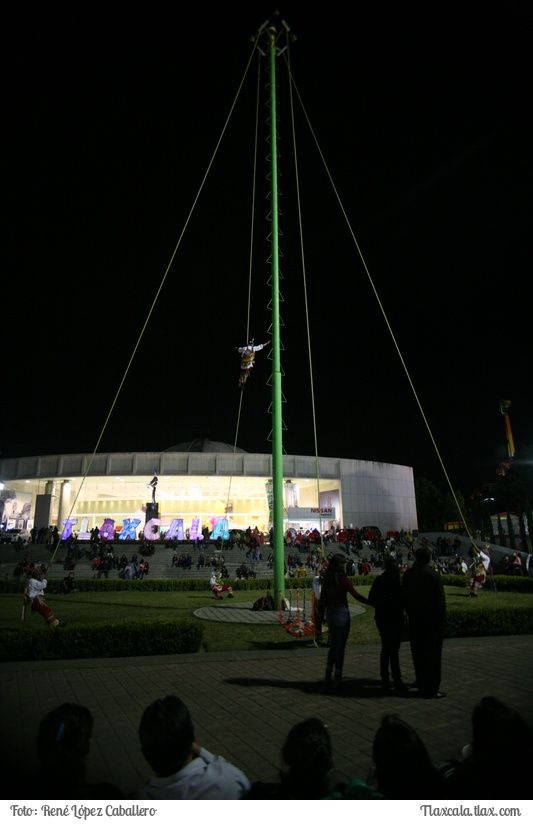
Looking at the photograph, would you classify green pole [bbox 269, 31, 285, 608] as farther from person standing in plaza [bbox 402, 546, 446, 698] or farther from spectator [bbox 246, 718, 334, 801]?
spectator [bbox 246, 718, 334, 801]

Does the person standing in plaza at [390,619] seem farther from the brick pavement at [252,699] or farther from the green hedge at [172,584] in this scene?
the green hedge at [172,584]

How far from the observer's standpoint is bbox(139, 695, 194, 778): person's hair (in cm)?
228

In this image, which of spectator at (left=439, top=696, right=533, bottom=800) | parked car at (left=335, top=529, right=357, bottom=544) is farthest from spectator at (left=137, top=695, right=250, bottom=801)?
parked car at (left=335, top=529, right=357, bottom=544)

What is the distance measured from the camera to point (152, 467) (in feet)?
166

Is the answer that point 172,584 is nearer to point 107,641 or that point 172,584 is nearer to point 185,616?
point 185,616

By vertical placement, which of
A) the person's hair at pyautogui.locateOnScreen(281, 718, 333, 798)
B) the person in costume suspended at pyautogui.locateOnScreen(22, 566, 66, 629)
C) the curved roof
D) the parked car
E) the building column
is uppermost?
the curved roof

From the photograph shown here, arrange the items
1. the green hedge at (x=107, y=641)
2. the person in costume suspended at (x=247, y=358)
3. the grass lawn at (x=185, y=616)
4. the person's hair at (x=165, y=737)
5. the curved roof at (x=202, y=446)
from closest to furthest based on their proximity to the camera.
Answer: the person's hair at (x=165, y=737) → the green hedge at (x=107, y=641) → the grass lawn at (x=185, y=616) → the person in costume suspended at (x=247, y=358) → the curved roof at (x=202, y=446)

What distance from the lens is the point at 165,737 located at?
2.30 meters

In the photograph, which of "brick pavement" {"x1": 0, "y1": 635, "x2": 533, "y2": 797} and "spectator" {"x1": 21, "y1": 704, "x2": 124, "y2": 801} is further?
"brick pavement" {"x1": 0, "y1": 635, "x2": 533, "y2": 797}

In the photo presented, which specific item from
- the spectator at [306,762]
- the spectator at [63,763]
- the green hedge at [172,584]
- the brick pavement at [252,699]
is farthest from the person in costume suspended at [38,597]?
the green hedge at [172,584]

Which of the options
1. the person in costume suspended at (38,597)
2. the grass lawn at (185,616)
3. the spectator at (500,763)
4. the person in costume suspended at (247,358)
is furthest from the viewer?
the person in costume suspended at (247,358)

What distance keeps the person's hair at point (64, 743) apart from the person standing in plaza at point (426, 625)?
15.0 ft

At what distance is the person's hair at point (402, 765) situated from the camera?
2029 millimetres

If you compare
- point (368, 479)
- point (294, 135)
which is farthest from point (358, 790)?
point (368, 479)
